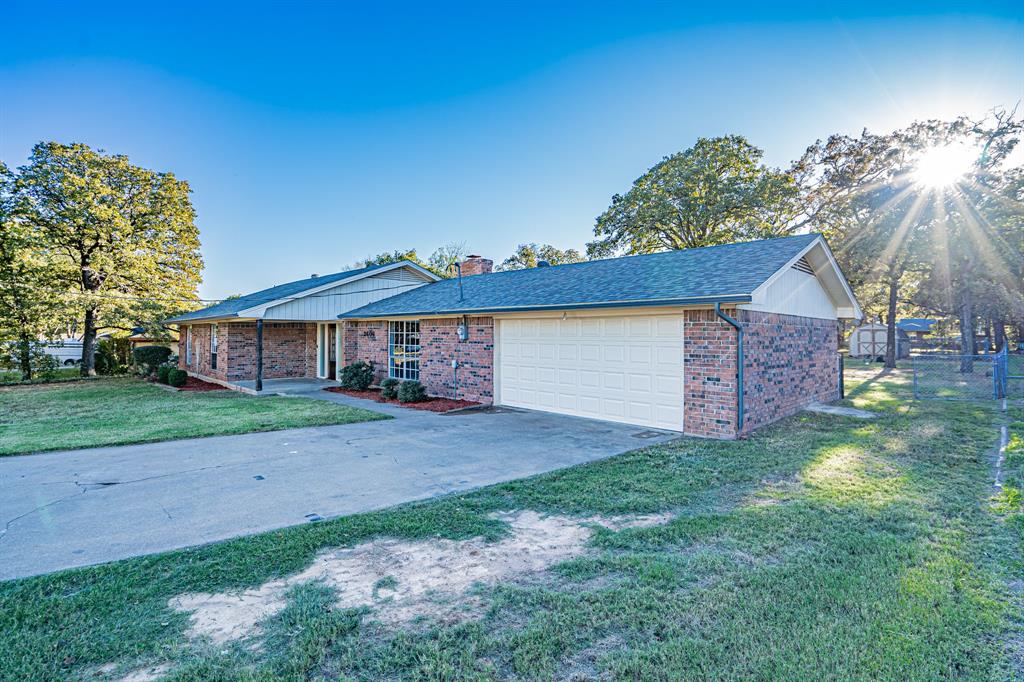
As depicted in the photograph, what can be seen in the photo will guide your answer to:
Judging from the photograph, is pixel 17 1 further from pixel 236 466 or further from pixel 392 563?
pixel 392 563

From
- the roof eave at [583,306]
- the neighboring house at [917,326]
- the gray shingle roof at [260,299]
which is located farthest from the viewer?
the neighboring house at [917,326]

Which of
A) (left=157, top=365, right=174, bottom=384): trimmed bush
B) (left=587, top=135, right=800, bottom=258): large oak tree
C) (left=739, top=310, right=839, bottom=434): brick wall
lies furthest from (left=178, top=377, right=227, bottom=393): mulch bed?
(left=587, top=135, right=800, bottom=258): large oak tree

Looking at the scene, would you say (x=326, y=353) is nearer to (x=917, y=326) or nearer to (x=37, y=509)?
(x=37, y=509)

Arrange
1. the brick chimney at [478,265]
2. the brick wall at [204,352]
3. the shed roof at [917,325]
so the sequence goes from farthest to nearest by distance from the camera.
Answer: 1. the shed roof at [917,325]
2. the brick chimney at [478,265]
3. the brick wall at [204,352]

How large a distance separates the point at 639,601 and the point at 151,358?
22967 millimetres

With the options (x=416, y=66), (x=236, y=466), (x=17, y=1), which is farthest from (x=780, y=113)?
(x=17, y=1)

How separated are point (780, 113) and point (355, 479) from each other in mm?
16661

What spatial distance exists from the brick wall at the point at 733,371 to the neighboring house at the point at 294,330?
42.0 ft

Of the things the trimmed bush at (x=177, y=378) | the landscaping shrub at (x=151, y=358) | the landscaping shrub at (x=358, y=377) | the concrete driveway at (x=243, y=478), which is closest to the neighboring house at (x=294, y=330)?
the trimmed bush at (x=177, y=378)

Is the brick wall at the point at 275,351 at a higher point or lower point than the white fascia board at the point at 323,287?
lower

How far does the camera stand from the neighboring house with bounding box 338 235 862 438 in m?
8.62

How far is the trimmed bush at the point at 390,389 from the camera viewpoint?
1371 cm

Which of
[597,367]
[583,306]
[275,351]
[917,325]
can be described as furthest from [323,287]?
[917,325]

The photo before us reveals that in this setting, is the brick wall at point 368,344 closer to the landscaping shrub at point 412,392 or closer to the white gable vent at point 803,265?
the landscaping shrub at point 412,392
